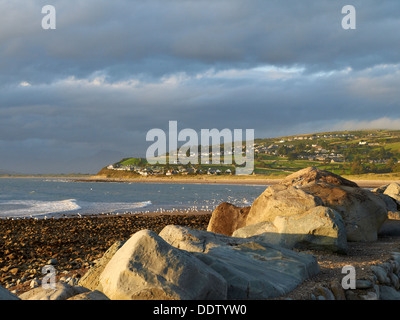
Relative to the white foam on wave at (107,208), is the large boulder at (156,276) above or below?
above

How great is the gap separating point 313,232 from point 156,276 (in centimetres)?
614

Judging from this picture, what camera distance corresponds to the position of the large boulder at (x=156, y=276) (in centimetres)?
485

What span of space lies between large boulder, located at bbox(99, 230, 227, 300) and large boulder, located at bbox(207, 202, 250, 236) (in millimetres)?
8658

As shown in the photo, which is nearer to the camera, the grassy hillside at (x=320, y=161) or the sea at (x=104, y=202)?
the sea at (x=104, y=202)

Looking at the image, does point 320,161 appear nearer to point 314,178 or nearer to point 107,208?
point 107,208

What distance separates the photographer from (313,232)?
9922mm

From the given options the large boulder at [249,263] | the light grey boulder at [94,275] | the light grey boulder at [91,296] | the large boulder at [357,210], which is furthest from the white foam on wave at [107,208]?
the light grey boulder at [91,296]

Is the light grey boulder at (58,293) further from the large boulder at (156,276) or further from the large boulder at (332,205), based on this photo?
the large boulder at (332,205)

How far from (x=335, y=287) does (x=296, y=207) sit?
5167 millimetres

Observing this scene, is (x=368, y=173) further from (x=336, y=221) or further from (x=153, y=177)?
(x=336, y=221)

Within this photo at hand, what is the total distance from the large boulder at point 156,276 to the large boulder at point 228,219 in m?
8.66

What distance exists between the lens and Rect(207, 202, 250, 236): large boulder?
14.0 meters

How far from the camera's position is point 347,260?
29.9ft
